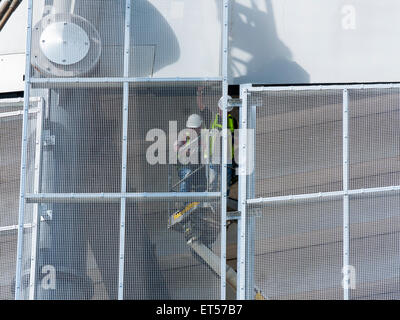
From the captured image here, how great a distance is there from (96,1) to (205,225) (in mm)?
3491

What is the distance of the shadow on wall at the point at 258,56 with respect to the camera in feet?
33.0

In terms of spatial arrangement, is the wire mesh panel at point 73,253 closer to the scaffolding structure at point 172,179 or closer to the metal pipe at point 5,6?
the scaffolding structure at point 172,179

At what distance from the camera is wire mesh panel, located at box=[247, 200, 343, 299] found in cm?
790

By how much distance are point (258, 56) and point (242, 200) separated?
3227mm

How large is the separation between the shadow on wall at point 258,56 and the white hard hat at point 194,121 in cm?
226

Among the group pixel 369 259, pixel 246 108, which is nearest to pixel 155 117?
pixel 246 108

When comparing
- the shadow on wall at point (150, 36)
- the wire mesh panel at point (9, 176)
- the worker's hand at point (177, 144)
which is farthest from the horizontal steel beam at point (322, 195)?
the wire mesh panel at point (9, 176)

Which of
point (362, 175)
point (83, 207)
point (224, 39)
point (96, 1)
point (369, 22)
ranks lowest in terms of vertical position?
point (83, 207)

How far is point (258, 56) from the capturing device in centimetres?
1008

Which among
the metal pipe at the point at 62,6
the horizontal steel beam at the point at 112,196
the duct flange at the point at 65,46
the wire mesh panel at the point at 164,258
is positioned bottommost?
the wire mesh panel at the point at 164,258

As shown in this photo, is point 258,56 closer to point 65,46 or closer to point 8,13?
point 65,46

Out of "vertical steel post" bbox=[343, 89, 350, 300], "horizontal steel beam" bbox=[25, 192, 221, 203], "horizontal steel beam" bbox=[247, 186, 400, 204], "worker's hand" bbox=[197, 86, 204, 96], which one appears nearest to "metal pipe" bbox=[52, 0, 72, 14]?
"worker's hand" bbox=[197, 86, 204, 96]
